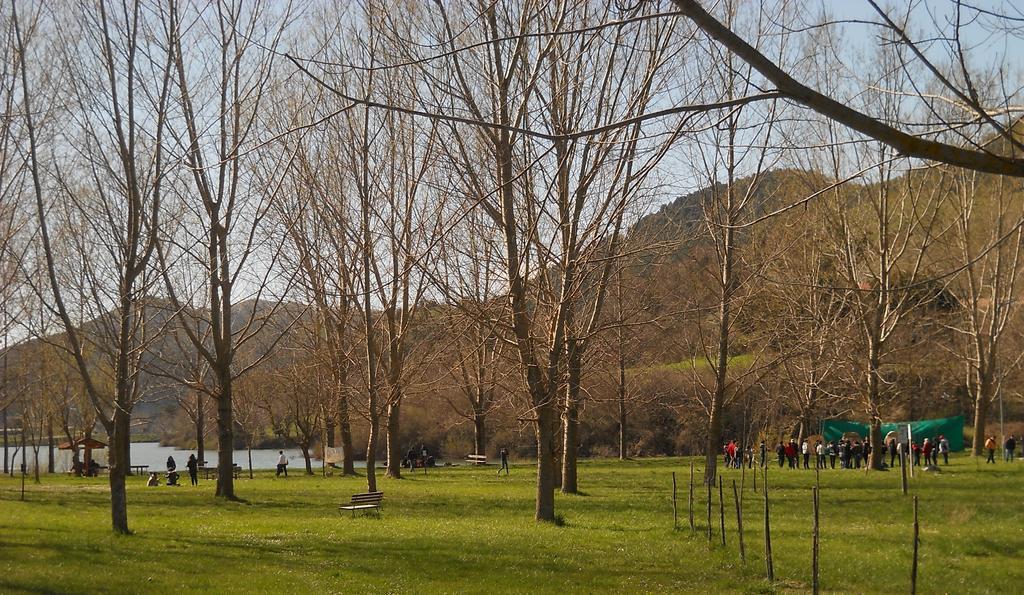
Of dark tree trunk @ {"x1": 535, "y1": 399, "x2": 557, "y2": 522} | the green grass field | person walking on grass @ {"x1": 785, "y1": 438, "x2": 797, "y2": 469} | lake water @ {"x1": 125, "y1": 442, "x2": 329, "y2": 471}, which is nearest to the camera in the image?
the green grass field

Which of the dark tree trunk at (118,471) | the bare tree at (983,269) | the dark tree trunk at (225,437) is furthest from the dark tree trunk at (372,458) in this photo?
the bare tree at (983,269)

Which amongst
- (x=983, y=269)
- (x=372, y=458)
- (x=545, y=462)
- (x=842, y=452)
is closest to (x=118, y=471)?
(x=545, y=462)

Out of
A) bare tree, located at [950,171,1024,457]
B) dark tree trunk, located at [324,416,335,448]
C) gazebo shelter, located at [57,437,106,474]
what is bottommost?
gazebo shelter, located at [57,437,106,474]

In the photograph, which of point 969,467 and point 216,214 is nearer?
point 216,214

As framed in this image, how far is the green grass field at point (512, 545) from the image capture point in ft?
34.4

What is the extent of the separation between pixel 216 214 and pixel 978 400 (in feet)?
93.4

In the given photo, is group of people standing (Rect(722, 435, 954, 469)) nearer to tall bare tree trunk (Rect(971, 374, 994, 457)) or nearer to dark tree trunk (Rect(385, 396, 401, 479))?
tall bare tree trunk (Rect(971, 374, 994, 457))

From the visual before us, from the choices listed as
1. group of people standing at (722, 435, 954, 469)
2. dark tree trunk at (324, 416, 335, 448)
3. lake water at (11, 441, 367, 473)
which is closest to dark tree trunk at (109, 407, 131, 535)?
dark tree trunk at (324, 416, 335, 448)

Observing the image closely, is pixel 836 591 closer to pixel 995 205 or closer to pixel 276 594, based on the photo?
pixel 276 594

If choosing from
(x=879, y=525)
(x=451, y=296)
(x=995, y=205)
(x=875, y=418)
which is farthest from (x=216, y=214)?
(x=995, y=205)

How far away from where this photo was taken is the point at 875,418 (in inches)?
1096

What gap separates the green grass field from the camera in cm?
1048

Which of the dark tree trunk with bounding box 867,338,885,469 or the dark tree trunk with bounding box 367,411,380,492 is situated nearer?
the dark tree trunk with bounding box 367,411,380,492

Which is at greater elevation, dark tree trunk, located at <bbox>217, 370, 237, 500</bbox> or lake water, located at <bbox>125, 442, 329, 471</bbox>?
dark tree trunk, located at <bbox>217, 370, 237, 500</bbox>
